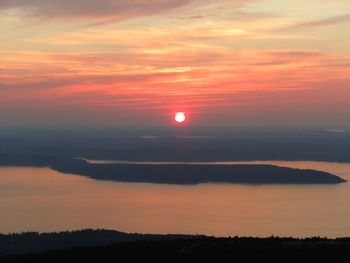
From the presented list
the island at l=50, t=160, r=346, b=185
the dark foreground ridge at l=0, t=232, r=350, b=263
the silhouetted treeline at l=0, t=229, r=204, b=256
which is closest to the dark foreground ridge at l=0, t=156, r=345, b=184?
the island at l=50, t=160, r=346, b=185

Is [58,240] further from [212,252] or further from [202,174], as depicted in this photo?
[202,174]

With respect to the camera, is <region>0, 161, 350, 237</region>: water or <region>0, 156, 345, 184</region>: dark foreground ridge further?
<region>0, 156, 345, 184</region>: dark foreground ridge

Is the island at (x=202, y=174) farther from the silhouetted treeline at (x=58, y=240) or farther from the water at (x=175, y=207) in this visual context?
the silhouetted treeline at (x=58, y=240)

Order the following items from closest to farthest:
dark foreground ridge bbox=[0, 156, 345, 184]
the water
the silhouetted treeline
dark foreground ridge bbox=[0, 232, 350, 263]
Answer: dark foreground ridge bbox=[0, 232, 350, 263], the silhouetted treeline, the water, dark foreground ridge bbox=[0, 156, 345, 184]

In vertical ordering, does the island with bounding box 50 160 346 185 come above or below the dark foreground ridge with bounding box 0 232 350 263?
above

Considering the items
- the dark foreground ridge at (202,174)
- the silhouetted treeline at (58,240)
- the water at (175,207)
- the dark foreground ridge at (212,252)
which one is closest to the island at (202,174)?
the dark foreground ridge at (202,174)

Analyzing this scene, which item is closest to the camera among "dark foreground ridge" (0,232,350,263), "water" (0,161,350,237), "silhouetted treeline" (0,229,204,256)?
"dark foreground ridge" (0,232,350,263)

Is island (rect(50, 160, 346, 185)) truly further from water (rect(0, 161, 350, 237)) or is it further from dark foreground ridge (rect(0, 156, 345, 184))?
water (rect(0, 161, 350, 237))

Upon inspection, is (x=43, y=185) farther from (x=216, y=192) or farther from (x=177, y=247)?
Answer: (x=177, y=247)
